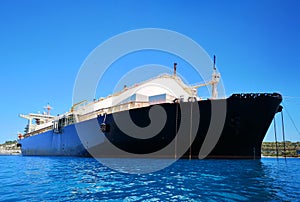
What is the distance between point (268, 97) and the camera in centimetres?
1553

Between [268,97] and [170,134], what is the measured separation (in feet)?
23.4

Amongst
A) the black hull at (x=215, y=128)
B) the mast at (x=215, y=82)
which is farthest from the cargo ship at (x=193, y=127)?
the mast at (x=215, y=82)

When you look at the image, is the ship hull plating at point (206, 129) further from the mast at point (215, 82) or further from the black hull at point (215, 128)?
the mast at point (215, 82)

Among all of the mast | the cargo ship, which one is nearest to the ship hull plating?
the cargo ship

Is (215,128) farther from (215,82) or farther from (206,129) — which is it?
(215,82)

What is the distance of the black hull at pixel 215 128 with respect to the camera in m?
15.5

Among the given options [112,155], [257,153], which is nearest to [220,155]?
[257,153]

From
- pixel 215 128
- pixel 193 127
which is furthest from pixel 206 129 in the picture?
pixel 193 127

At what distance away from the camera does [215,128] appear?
1542 cm

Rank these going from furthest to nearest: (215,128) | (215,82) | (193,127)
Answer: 1. (215,82)
2. (193,127)
3. (215,128)

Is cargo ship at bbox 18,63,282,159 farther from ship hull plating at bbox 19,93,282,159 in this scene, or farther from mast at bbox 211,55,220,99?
mast at bbox 211,55,220,99

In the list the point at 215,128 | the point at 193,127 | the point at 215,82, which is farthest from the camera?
the point at 215,82

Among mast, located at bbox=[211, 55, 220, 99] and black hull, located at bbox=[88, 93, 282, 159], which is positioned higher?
mast, located at bbox=[211, 55, 220, 99]

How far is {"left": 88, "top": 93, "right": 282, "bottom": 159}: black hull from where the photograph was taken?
608 inches
